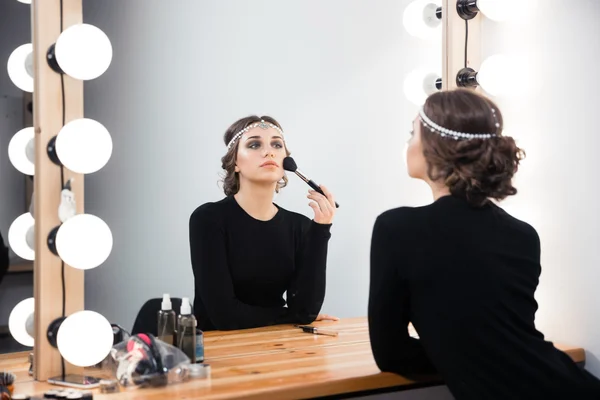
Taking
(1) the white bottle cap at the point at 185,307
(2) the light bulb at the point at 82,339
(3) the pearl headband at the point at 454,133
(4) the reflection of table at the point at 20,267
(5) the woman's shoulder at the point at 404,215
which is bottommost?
(2) the light bulb at the point at 82,339

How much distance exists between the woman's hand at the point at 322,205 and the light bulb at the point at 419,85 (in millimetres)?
363

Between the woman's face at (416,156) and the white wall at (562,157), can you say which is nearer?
the woman's face at (416,156)

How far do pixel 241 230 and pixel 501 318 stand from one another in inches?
25.4

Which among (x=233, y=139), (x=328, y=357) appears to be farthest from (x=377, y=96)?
(x=328, y=357)

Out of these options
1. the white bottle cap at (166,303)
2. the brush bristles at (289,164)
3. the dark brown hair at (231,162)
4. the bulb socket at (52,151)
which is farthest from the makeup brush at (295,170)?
the bulb socket at (52,151)

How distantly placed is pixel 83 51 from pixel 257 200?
55 centimetres

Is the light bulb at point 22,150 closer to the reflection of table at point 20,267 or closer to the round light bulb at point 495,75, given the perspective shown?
the reflection of table at point 20,267

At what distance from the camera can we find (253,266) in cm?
182

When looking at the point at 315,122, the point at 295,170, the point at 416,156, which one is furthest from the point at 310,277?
the point at 416,156

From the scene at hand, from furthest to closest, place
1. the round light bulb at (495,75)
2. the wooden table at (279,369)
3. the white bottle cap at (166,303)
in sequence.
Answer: the round light bulb at (495,75)
the white bottle cap at (166,303)
the wooden table at (279,369)

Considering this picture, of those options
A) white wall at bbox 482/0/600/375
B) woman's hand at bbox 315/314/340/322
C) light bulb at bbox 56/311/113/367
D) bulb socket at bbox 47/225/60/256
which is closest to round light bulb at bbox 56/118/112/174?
bulb socket at bbox 47/225/60/256

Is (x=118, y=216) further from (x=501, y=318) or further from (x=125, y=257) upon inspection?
(x=501, y=318)

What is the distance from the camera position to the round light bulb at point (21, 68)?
151 centimetres

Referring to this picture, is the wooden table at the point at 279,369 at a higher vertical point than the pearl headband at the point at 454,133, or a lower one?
lower
